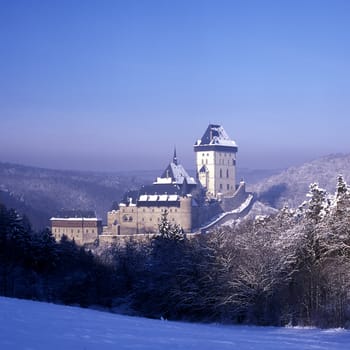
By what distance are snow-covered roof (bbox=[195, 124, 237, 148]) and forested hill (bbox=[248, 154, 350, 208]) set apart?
863 inches

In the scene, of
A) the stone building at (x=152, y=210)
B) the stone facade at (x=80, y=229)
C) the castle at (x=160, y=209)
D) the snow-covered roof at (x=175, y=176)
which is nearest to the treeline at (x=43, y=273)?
the castle at (x=160, y=209)

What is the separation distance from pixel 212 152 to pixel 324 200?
86.0m

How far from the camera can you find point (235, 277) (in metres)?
20.8

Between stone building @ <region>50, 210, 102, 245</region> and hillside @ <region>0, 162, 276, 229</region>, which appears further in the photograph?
hillside @ <region>0, 162, 276, 229</region>

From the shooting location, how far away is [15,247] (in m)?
28.4

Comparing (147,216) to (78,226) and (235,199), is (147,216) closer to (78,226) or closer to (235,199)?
(78,226)

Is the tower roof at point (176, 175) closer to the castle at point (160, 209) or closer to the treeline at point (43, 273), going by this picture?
the castle at point (160, 209)

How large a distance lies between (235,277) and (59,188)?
5411 inches

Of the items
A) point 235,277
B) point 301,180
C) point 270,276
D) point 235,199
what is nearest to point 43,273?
point 235,277

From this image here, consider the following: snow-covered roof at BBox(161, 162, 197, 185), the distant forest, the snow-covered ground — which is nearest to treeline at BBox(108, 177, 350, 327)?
the distant forest

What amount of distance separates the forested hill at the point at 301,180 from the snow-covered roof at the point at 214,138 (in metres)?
21.9

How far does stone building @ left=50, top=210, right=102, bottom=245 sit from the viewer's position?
261ft

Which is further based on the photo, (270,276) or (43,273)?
(43,273)

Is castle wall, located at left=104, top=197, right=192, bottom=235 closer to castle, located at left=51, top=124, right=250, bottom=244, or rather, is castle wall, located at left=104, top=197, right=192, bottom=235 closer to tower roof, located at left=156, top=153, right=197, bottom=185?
castle, located at left=51, top=124, right=250, bottom=244
